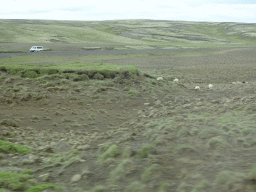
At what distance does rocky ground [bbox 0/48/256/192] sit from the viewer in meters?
4.42

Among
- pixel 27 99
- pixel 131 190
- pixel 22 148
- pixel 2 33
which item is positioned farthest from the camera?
pixel 2 33

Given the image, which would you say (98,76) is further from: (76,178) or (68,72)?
(76,178)

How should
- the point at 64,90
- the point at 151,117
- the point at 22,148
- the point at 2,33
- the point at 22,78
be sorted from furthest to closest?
the point at 2,33
the point at 22,78
the point at 64,90
the point at 151,117
the point at 22,148

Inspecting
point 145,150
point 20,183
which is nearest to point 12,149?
point 20,183

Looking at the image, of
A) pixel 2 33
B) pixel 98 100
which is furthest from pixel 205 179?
pixel 2 33

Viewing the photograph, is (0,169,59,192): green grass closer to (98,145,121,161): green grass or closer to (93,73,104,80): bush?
(98,145,121,161): green grass

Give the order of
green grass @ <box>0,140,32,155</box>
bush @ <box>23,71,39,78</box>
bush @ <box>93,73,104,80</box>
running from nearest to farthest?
green grass @ <box>0,140,32,155</box>
bush @ <box>23,71,39,78</box>
bush @ <box>93,73,104,80</box>

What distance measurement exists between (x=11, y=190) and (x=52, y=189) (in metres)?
0.60

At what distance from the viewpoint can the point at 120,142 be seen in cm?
636

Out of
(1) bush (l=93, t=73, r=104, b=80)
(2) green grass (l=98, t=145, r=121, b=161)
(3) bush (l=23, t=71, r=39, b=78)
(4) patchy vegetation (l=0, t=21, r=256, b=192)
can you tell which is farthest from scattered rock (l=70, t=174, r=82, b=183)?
(3) bush (l=23, t=71, r=39, b=78)

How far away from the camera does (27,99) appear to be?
11648mm

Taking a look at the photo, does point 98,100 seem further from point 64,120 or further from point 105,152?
point 105,152

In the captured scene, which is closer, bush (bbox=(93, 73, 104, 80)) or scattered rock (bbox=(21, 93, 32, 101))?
scattered rock (bbox=(21, 93, 32, 101))

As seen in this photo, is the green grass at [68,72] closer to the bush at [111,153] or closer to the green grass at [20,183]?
the bush at [111,153]
